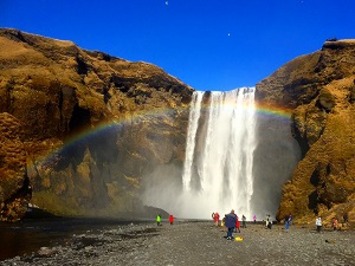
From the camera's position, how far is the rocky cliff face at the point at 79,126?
61.1 metres

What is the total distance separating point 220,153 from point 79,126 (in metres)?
27.9

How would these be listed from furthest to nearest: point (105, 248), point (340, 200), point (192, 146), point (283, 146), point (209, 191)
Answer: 1. point (192, 146)
2. point (209, 191)
3. point (283, 146)
4. point (340, 200)
5. point (105, 248)

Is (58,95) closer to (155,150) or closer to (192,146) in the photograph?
(155,150)

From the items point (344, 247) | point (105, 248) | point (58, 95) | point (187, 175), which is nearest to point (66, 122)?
point (58, 95)

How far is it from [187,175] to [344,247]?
201 ft

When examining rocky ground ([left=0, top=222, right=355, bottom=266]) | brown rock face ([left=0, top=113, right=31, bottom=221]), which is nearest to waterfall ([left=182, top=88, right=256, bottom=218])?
brown rock face ([left=0, top=113, right=31, bottom=221])

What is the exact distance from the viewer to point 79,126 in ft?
238

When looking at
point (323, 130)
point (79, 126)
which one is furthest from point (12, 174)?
point (323, 130)

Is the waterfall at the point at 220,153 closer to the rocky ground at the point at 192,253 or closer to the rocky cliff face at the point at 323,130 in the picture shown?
the rocky cliff face at the point at 323,130

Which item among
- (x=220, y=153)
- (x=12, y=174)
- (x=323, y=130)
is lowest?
(x=12, y=174)

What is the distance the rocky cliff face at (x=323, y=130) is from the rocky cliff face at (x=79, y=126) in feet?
88.5

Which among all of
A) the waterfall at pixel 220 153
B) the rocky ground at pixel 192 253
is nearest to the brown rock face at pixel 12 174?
the rocky ground at pixel 192 253

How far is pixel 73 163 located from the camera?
69688 millimetres

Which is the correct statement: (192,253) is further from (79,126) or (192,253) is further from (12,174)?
(79,126)
